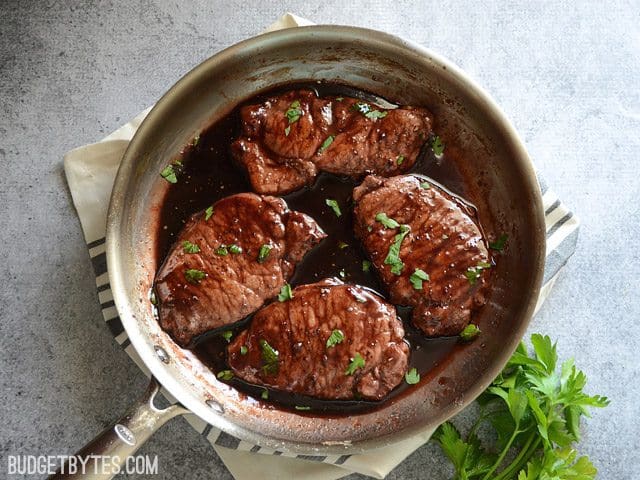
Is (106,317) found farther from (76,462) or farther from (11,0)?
(11,0)

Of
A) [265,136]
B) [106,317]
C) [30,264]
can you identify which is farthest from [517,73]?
[30,264]

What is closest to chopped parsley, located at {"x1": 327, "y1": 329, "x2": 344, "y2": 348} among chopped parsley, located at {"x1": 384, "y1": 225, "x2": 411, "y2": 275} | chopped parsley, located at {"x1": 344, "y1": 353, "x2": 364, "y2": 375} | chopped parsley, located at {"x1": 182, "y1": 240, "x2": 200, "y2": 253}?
chopped parsley, located at {"x1": 344, "y1": 353, "x2": 364, "y2": 375}

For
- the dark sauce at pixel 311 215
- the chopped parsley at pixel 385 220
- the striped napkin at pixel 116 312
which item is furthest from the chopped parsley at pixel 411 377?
the chopped parsley at pixel 385 220

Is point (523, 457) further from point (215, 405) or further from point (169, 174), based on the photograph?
point (169, 174)

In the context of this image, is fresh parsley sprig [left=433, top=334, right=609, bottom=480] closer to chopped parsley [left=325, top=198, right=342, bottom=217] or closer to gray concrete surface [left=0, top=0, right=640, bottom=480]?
gray concrete surface [left=0, top=0, right=640, bottom=480]

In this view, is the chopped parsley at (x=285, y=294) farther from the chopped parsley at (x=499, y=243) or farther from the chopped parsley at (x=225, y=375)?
the chopped parsley at (x=499, y=243)

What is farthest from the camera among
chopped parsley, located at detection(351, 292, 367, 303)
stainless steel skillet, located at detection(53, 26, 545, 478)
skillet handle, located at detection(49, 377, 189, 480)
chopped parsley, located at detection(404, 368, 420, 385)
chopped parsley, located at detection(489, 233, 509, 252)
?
chopped parsley, located at detection(489, 233, 509, 252)
